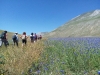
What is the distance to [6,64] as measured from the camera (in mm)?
7887

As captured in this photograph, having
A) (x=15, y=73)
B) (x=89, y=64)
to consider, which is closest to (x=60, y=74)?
(x=15, y=73)

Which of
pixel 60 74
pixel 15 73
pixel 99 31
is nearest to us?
pixel 60 74

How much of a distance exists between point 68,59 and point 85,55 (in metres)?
0.63

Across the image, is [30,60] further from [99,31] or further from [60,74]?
[99,31]

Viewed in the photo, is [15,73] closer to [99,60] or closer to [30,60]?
[30,60]

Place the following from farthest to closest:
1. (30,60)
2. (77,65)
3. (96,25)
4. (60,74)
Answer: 1. (96,25)
2. (30,60)
3. (77,65)
4. (60,74)

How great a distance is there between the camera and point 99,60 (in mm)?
8836

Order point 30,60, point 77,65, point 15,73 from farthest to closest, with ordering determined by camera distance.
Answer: point 30,60 → point 77,65 → point 15,73

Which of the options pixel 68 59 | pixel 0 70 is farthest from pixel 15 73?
pixel 68 59

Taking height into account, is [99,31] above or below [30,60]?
above

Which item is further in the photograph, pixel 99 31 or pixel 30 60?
pixel 99 31

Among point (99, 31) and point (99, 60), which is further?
point (99, 31)

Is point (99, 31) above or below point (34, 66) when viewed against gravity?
above

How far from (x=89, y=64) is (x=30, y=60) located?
7.10 feet
